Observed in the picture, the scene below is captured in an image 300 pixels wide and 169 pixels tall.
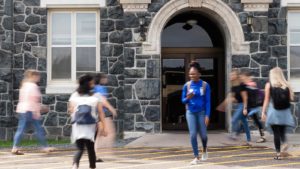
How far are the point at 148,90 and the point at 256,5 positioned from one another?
357cm

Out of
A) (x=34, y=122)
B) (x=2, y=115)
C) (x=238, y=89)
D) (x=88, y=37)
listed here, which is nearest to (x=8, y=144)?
(x=2, y=115)

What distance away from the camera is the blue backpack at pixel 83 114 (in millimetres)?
7902

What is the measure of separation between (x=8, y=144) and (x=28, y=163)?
4.11 meters

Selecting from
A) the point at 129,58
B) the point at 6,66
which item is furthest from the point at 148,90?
the point at 6,66

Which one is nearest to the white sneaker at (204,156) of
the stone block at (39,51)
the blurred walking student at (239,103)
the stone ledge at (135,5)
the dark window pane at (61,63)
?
the blurred walking student at (239,103)

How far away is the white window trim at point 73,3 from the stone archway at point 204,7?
191 centimetres

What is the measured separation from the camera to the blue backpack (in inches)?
311

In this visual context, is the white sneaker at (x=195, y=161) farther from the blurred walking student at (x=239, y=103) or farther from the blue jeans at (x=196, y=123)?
the blurred walking student at (x=239, y=103)

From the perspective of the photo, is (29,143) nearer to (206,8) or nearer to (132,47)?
(132,47)

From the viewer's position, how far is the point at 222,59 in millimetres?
16156

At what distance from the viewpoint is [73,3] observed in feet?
49.9

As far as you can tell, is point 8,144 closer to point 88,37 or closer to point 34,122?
point 34,122

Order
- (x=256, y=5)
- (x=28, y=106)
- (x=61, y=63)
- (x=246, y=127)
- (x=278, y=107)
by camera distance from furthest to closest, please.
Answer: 1. (x=61, y=63)
2. (x=256, y=5)
3. (x=246, y=127)
4. (x=28, y=106)
5. (x=278, y=107)

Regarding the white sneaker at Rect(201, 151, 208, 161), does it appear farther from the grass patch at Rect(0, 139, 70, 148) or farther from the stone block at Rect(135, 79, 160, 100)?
the grass patch at Rect(0, 139, 70, 148)
